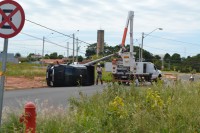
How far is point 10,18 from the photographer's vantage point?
7715 mm

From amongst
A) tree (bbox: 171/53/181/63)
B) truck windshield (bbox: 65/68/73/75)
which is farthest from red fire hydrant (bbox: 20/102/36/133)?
tree (bbox: 171/53/181/63)

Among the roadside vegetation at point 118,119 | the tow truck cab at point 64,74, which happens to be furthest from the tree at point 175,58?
the roadside vegetation at point 118,119

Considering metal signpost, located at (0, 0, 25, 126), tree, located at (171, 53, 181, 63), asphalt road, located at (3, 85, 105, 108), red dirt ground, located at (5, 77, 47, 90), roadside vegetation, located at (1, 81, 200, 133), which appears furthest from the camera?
tree, located at (171, 53, 181, 63)

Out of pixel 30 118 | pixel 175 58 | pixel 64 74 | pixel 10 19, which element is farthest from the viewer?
pixel 175 58

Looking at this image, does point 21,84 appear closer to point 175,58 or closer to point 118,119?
point 118,119

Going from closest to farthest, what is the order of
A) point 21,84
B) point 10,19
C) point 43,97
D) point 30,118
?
point 30,118
point 10,19
point 43,97
point 21,84

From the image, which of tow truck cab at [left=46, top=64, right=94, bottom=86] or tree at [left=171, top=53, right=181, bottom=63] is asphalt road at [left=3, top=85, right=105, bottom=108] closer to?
tow truck cab at [left=46, top=64, right=94, bottom=86]

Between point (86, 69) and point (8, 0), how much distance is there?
25309 mm

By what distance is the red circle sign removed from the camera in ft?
25.3

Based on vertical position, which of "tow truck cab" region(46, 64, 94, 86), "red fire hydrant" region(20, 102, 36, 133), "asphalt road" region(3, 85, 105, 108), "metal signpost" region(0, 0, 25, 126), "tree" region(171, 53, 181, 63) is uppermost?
"tree" region(171, 53, 181, 63)

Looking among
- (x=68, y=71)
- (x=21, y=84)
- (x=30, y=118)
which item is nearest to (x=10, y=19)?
(x=30, y=118)

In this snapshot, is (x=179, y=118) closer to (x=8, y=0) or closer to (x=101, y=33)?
(x=8, y=0)

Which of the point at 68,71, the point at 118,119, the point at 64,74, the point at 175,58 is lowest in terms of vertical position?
the point at 118,119

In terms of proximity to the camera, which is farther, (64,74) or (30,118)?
(64,74)
